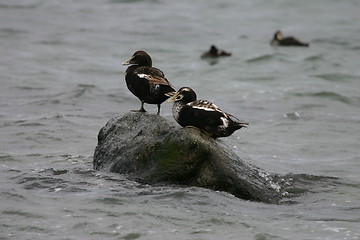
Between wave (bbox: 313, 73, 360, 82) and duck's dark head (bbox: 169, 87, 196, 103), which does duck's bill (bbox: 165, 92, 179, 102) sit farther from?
wave (bbox: 313, 73, 360, 82)

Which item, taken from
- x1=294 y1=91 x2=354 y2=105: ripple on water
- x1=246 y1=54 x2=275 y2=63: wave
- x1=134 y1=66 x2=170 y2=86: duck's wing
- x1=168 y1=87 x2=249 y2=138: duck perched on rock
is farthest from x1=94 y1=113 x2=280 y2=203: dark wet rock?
x1=246 y1=54 x2=275 y2=63: wave

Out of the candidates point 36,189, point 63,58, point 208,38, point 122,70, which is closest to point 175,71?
point 122,70

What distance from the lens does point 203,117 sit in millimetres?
8539

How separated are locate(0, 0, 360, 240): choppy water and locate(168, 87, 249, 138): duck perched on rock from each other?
81 centimetres

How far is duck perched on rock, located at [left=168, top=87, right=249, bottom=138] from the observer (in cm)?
855

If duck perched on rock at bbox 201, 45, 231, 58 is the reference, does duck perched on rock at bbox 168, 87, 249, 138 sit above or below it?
above

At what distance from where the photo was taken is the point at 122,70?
1939 centimetres

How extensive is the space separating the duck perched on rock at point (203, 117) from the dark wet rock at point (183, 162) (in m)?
0.14

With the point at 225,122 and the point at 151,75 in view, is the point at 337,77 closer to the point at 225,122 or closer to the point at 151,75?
the point at 151,75

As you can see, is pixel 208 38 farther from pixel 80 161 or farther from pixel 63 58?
pixel 80 161

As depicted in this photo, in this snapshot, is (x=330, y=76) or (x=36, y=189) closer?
(x=36, y=189)

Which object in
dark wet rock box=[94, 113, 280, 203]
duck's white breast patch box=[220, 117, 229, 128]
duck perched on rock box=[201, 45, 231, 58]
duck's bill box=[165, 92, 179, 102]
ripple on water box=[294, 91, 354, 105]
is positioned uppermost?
duck's bill box=[165, 92, 179, 102]

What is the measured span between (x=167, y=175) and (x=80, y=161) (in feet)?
7.45

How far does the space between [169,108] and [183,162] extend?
6688 mm
